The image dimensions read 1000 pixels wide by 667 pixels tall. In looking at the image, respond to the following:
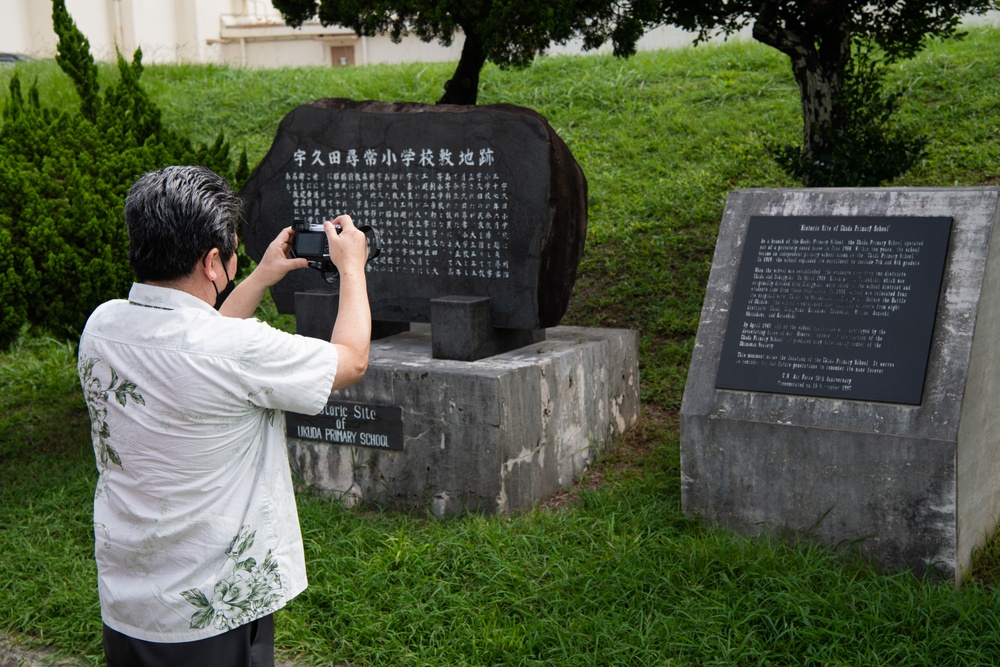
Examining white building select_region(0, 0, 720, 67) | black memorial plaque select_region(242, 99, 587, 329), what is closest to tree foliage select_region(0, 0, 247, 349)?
black memorial plaque select_region(242, 99, 587, 329)

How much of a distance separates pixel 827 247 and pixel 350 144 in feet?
7.28

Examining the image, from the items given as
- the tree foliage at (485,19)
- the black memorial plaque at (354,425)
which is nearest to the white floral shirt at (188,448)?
the black memorial plaque at (354,425)

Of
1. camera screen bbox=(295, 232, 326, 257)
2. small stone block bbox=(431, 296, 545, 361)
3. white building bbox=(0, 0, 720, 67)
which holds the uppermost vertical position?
white building bbox=(0, 0, 720, 67)

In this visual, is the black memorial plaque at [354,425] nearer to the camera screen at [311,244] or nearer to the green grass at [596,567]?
the green grass at [596,567]

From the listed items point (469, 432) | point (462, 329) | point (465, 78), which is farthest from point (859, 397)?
point (465, 78)

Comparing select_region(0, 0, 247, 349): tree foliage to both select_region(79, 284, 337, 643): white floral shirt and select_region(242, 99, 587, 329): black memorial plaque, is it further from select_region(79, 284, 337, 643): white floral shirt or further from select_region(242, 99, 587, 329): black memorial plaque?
select_region(79, 284, 337, 643): white floral shirt

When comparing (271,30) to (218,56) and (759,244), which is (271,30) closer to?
(218,56)

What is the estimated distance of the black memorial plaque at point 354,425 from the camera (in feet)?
14.5

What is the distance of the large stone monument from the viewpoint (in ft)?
14.1

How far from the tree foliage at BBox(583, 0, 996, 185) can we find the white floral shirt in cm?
437

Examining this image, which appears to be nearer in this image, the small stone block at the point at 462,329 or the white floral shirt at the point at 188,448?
the white floral shirt at the point at 188,448

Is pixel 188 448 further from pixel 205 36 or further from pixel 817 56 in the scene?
pixel 205 36

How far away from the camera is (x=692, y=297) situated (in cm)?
638

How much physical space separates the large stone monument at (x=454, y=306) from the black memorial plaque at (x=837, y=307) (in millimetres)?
882
